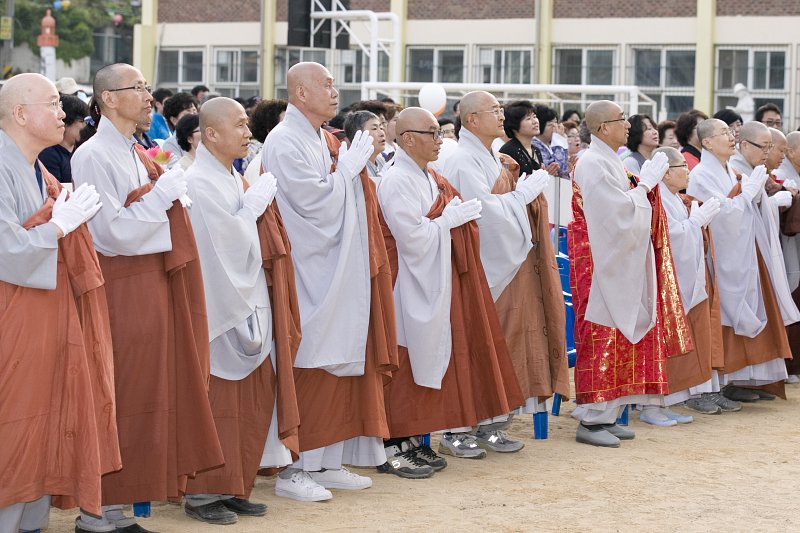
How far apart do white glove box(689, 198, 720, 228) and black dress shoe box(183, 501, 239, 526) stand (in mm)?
3719

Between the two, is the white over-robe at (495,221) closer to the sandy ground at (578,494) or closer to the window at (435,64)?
the sandy ground at (578,494)

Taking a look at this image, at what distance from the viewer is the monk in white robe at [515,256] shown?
645cm

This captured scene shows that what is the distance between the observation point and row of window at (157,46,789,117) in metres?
21.2

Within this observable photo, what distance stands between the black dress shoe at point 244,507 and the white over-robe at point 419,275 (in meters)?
1.10

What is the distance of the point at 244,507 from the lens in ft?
17.1

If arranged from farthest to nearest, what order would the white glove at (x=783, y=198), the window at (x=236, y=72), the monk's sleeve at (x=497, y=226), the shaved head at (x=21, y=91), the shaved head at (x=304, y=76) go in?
the window at (x=236, y=72), the white glove at (x=783, y=198), the monk's sleeve at (x=497, y=226), the shaved head at (x=304, y=76), the shaved head at (x=21, y=91)

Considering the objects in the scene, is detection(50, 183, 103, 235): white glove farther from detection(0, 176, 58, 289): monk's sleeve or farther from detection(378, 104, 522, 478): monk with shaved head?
detection(378, 104, 522, 478): monk with shaved head

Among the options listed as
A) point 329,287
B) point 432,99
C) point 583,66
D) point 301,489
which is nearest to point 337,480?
point 301,489

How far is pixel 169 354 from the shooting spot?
4.73 meters

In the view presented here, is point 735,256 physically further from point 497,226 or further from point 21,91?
point 21,91

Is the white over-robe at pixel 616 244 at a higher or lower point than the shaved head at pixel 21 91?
lower

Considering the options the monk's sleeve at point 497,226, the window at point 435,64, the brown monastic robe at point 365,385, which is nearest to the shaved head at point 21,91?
the brown monastic robe at point 365,385

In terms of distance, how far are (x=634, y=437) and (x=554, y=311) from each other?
3.25 feet

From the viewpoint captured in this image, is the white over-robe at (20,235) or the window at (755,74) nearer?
the white over-robe at (20,235)
